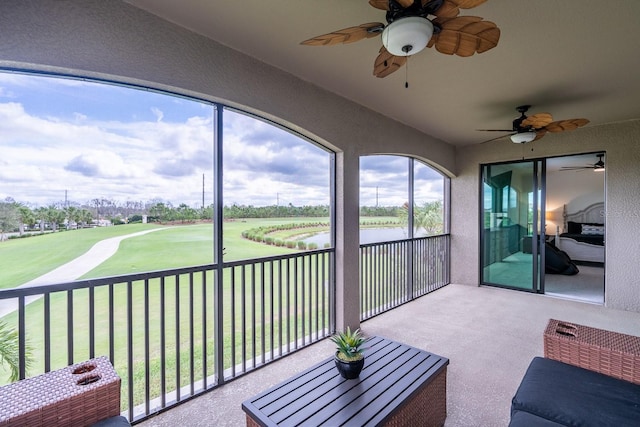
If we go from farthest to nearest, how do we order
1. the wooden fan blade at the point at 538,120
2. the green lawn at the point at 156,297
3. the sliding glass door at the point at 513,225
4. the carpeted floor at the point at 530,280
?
the sliding glass door at the point at 513,225 → the carpeted floor at the point at 530,280 → the wooden fan blade at the point at 538,120 → the green lawn at the point at 156,297

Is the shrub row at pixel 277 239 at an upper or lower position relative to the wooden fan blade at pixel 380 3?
lower

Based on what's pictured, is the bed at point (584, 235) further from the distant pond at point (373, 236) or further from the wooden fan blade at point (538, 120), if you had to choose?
the wooden fan blade at point (538, 120)

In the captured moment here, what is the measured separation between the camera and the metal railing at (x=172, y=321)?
182 centimetres

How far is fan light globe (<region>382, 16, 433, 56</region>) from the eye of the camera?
153 cm

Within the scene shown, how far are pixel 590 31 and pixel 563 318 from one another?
11.5 feet

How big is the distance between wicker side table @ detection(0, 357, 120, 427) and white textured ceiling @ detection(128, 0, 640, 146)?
2.32m

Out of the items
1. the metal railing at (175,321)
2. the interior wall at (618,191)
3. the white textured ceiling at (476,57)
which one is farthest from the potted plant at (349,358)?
the interior wall at (618,191)

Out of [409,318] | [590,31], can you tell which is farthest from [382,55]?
[409,318]

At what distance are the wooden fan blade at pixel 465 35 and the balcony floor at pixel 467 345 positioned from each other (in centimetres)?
247

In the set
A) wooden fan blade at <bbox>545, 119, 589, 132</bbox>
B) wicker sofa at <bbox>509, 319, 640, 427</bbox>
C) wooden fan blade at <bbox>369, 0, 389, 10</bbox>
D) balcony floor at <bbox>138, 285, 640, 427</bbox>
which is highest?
wooden fan blade at <bbox>369, 0, 389, 10</bbox>

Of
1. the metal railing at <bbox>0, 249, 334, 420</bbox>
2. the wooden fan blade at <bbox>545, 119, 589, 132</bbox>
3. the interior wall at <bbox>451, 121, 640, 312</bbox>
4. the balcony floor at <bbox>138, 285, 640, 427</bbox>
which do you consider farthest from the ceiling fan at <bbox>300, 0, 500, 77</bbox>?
the interior wall at <bbox>451, 121, 640, 312</bbox>

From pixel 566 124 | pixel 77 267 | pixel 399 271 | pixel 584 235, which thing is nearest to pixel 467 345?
pixel 399 271

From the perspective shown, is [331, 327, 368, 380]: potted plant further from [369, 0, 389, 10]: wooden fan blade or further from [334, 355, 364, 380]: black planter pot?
[369, 0, 389, 10]: wooden fan blade

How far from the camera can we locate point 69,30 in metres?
1.75
